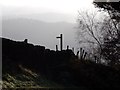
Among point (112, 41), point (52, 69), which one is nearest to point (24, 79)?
point (52, 69)

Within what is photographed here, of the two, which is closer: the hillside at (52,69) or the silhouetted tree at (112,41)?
the hillside at (52,69)

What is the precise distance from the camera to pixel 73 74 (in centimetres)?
2458

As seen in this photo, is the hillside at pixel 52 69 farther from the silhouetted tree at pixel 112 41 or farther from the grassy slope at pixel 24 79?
the silhouetted tree at pixel 112 41

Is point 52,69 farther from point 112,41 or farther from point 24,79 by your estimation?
point 112,41

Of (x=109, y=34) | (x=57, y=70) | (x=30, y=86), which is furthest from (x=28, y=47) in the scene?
(x=109, y=34)

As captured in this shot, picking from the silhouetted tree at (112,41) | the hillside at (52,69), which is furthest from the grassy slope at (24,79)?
the silhouetted tree at (112,41)

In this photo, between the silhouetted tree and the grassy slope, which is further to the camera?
the silhouetted tree

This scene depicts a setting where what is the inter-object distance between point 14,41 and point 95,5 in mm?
12089

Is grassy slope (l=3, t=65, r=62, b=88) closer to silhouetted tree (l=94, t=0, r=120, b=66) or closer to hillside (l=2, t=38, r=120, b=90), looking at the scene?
hillside (l=2, t=38, r=120, b=90)

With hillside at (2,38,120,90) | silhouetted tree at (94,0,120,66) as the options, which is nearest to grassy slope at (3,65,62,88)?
hillside at (2,38,120,90)

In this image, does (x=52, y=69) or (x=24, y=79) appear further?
(x=52, y=69)

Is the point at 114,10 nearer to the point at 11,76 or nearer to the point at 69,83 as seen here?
the point at 69,83

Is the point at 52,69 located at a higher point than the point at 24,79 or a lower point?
higher

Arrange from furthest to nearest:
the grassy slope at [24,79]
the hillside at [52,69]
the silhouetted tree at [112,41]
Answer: the silhouetted tree at [112,41] → the hillside at [52,69] → the grassy slope at [24,79]
